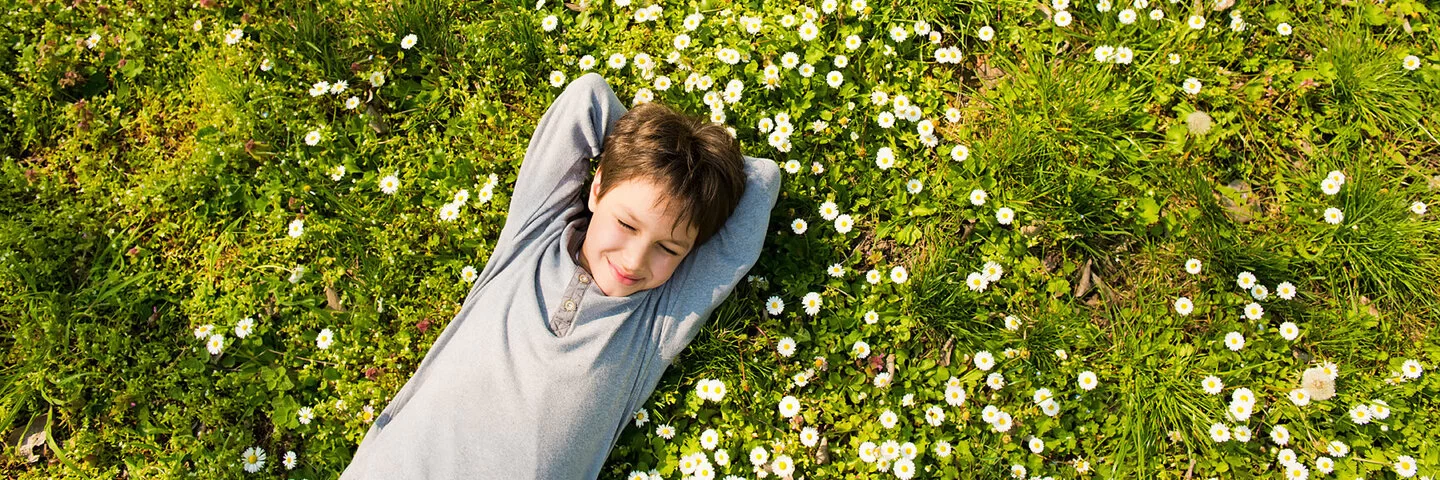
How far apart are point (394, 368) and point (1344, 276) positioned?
11.6 feet

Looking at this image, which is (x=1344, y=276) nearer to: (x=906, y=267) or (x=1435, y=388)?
(x=1435, y=388)

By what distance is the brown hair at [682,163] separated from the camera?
3043mm

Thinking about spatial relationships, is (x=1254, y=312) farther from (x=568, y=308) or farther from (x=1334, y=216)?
(x=568, y=308)

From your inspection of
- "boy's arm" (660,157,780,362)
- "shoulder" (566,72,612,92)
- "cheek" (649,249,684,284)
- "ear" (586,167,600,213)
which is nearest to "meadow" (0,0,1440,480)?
"boy's arm" (660,157,780,362)

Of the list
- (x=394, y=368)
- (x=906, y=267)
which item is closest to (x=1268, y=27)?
(x=906, y=267)

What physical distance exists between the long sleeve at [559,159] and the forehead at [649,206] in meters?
0.36

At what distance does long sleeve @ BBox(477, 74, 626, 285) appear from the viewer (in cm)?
334

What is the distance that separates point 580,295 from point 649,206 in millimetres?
440

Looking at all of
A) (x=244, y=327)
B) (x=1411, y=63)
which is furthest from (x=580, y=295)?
(x=1411, y=63)

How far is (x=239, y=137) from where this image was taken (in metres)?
3.85

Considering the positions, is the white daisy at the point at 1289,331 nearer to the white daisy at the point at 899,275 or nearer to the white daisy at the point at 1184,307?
the white daisy at the point at 1184,307

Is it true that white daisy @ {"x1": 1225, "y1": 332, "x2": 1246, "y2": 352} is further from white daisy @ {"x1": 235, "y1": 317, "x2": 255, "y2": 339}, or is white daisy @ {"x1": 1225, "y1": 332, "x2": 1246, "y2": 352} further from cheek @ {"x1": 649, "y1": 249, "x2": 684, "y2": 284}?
white daisy @ {"x1": 235, "y1": 317, "x2": 255, "y2": 339}

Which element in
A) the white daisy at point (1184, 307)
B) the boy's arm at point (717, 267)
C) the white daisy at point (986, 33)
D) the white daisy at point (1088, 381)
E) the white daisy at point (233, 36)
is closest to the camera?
the boy's arm at point (717, 267)

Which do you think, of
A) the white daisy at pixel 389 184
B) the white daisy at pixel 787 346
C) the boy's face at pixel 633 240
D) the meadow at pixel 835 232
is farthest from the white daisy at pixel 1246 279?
the white daisy at pixel 389 184
